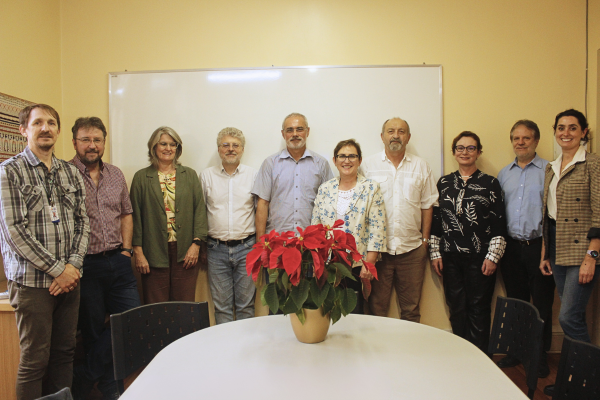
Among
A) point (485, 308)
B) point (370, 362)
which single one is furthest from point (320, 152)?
point (370, 362)

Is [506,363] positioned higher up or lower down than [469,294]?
lower down

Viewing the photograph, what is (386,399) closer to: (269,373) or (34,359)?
(269,373)

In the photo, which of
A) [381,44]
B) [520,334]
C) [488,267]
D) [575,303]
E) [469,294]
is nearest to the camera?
[520,334]

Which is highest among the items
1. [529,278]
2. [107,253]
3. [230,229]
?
[230,229]

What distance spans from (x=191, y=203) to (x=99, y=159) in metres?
0.71

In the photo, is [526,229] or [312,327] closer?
[312,327]

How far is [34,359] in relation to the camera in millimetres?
2025

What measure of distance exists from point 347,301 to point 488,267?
75.1 inches

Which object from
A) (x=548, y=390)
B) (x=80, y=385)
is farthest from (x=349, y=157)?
(x=80, y=385)

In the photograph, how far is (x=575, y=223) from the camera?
2.38 meters

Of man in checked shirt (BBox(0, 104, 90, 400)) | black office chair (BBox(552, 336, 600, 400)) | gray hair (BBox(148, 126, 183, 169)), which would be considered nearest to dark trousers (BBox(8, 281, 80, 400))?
man in checked shirt (BBox(0, 104, 90, 400))

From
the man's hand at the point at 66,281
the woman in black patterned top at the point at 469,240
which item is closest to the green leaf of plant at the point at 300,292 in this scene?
the man's hand at the point at 66,281

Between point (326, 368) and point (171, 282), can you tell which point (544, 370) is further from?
point (171, 282)

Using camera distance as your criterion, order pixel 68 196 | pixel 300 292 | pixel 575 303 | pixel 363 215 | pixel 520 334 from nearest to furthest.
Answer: pixel 300 292, pixel 520 334, pixel 68 196, pixel 575 303, pixel 363 215
